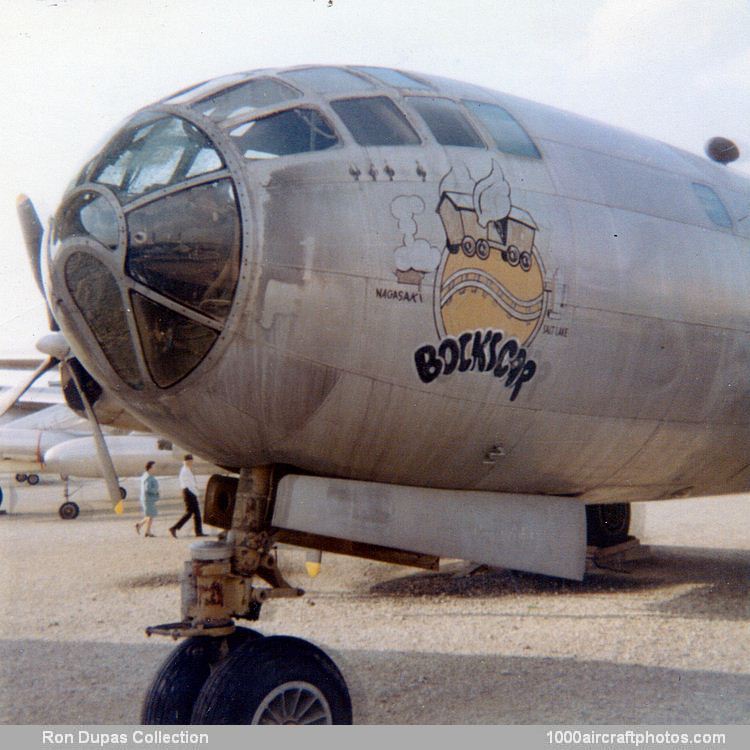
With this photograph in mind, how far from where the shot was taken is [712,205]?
737cm

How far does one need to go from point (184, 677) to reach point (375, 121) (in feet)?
11.9

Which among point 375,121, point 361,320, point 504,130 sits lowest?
point 361,320

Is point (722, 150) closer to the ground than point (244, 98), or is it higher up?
higher up

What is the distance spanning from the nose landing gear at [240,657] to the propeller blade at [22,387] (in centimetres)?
322

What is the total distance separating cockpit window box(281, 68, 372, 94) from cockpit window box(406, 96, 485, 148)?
1.20 ft

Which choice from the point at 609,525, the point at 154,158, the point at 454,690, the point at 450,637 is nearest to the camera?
the point at 154,158

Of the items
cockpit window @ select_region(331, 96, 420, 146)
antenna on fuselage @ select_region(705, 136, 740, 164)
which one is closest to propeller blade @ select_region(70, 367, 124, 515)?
cockpit window @ select_region(331, 96, 420, 146)

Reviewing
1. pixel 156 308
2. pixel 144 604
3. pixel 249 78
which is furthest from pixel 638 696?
pixel 144 604

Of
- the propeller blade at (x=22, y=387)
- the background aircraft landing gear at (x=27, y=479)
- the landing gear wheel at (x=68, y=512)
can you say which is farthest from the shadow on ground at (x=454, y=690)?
the background aircraft landing gear at (x=27, y=479)

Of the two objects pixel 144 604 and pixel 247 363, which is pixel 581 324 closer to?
pixel 247 363

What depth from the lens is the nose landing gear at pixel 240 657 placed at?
4859mm

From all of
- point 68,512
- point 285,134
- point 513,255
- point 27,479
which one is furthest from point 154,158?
point 27,479

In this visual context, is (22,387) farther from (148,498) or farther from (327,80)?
(148,498)

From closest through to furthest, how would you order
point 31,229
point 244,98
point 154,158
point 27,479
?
1. point 154,158
2. point 244,98
3. point 31,229
4. point 27,479
